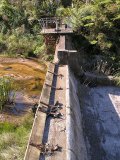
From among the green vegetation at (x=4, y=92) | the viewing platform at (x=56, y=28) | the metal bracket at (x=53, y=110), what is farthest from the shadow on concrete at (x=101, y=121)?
the viewing platform at (x=56, y=28)

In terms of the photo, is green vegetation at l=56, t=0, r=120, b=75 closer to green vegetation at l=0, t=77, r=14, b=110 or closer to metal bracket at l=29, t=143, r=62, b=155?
green vegetation at l=0, t=77, r=14, b=110

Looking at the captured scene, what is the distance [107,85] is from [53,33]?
328cm

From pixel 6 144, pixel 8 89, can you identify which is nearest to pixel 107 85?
pixel 8 89

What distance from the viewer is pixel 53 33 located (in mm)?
14117

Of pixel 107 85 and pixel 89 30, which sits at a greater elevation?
pixel 89 30

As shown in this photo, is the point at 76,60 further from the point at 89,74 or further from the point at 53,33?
the point at 53,33

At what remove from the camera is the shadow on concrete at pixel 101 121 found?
8.70 metres

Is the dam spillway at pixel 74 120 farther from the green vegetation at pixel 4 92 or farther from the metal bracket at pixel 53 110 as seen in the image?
the green vegetation at pixel 4 92

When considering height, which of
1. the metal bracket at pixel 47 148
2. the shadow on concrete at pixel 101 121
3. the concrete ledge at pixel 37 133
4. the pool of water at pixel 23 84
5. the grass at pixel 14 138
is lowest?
the shadow on concrete at pixel 101 121

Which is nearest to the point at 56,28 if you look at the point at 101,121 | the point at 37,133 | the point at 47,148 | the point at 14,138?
the point at 101,121

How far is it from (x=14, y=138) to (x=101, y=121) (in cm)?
326

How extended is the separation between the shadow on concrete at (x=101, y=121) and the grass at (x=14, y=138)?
1655 mm

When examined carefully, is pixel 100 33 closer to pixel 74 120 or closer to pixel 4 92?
pixel 4 92

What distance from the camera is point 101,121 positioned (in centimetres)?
1011
